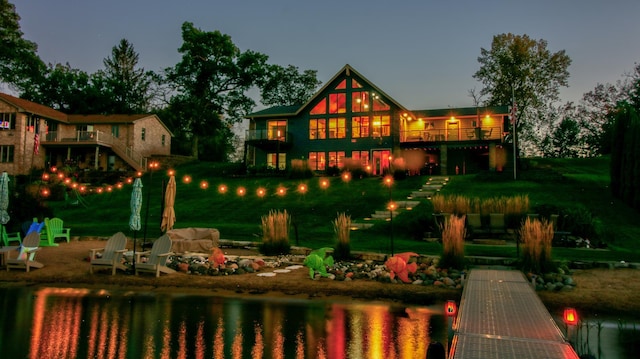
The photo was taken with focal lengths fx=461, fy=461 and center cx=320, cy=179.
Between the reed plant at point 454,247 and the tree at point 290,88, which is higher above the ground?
the tree at point 290,88

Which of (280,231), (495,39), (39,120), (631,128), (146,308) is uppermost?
(495,39)

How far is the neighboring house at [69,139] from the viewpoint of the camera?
3934 centimetres

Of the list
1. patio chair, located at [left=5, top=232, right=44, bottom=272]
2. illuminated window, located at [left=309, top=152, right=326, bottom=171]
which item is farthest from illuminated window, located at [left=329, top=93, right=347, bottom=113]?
patio chair, located at [left=5, top=232, right=44, bottom=272]

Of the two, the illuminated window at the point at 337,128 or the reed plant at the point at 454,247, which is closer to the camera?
the reed plant at the point at 454,247

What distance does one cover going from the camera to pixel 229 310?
25.8 feet

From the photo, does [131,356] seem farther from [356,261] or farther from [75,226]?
[75,226]

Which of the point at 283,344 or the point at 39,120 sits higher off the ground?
the point at 39,120

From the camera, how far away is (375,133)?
36.6 metres

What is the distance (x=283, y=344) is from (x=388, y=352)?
1347mm

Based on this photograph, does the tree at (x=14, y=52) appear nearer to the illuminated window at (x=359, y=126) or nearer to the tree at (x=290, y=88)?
the tree at (x=290, y=88)

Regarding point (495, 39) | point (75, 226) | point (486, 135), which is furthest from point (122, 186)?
point (495, 39)

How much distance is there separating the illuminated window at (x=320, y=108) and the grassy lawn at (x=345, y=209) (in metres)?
7.97

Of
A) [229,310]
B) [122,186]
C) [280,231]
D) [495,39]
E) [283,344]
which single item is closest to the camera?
[283,344]

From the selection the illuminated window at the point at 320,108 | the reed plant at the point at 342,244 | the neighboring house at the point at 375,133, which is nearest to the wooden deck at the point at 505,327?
the reed plant at the point at 342,244
